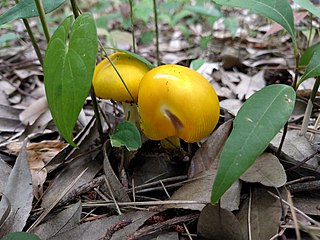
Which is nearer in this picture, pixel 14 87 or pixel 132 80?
pixel 132 80

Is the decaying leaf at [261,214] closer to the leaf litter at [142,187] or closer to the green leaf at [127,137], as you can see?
the leaf litter at [142,187]

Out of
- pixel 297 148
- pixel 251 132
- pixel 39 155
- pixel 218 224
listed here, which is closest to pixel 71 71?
pixel 251 132

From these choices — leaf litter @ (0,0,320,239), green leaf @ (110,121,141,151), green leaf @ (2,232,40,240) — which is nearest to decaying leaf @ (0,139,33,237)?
leaf litter @ (0,0,320,239)

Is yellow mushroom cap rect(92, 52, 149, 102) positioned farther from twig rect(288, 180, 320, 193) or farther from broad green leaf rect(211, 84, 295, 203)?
twig rect(288, 180, 320, 193)

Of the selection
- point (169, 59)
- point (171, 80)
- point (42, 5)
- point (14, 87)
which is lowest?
point (169, 59)

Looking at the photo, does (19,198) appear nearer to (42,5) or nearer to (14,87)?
(42,5)

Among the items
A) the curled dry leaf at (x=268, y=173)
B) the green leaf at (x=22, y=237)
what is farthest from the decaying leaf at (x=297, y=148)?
the green leaf at (x=22, y=237)

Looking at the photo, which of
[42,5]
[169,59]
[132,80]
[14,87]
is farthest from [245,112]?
[169,59]
